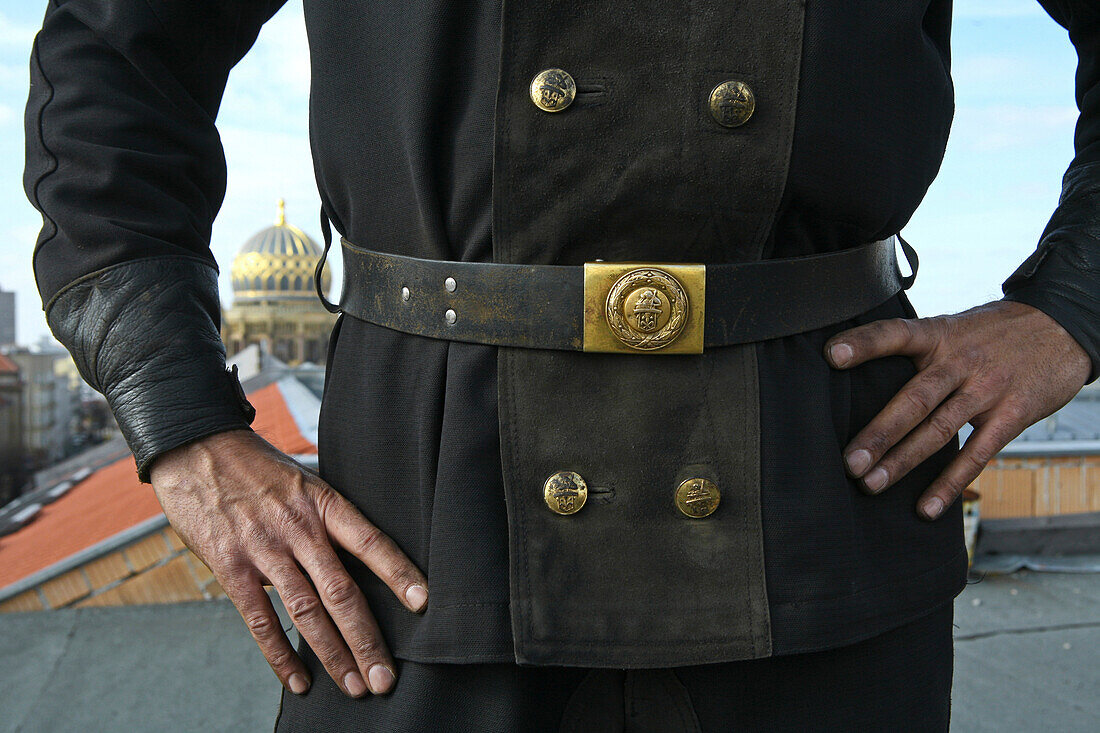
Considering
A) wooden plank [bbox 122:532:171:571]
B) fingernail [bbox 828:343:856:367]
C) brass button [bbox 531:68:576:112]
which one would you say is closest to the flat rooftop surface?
wooden plank [bbox 122:532:171:571]

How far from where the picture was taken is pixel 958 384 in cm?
85

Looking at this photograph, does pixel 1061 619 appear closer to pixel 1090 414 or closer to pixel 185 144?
pixel 185 144

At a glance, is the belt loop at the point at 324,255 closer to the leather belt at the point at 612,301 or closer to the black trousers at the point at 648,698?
the leather belt at the point at 612,301

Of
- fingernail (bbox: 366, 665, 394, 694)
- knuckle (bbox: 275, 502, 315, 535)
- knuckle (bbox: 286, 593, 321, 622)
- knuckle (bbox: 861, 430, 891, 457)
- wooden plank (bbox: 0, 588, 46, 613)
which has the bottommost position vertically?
wooden plank (bbox: 0, 588, 46, 613)

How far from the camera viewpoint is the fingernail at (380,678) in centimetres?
72

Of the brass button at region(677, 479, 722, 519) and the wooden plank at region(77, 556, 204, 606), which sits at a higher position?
the brass button at region(677, 479, 722, 519)

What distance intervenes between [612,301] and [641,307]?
25 millimetres

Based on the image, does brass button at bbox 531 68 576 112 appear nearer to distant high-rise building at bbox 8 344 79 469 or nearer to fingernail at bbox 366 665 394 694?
fingernail at bbox 366 665 394 694

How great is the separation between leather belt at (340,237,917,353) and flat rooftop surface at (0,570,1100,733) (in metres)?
1.92

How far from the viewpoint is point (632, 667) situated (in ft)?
2.20

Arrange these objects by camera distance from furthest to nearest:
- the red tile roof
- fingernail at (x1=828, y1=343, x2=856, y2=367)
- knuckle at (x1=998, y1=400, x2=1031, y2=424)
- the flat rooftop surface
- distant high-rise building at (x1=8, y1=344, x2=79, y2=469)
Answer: distant high-rise building at (x1=8, y1=344, x2=79, y2=469) < the red tile roof < the flat rooftop surface < knuckle at (x1=998, y1=400, x2=1031, y2=424) < fingernail at (x1=828, y1=343, x2=856, y2=367)

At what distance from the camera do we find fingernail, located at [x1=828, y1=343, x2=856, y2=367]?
29.8 inches

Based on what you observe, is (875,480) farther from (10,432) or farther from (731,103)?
(10,432)

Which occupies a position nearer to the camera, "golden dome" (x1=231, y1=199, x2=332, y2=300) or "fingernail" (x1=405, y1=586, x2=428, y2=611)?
"fingernail" (x1=405, y1=586, x2=428, y2=611)
